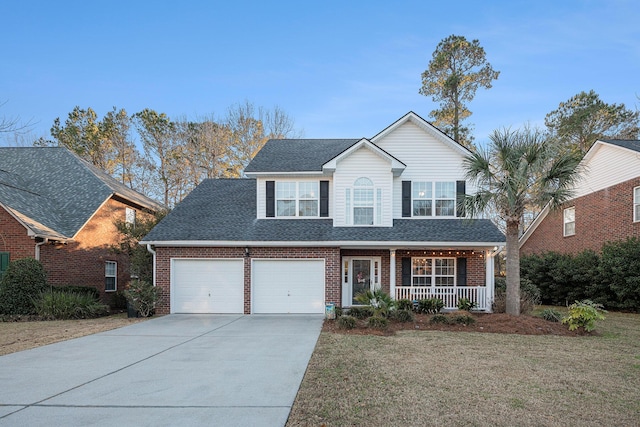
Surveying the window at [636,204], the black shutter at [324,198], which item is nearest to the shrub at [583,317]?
the window at [636,204]

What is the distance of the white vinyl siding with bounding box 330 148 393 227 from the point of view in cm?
1549

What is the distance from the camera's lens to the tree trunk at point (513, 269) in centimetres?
1223

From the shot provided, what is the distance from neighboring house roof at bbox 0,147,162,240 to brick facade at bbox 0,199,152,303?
1.56 feet

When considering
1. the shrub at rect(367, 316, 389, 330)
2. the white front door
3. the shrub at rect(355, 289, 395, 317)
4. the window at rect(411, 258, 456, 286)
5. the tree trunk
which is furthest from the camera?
the white front door

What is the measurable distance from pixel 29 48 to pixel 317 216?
1326 cm

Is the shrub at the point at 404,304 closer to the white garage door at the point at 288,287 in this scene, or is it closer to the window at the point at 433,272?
the window at the point at 433,272

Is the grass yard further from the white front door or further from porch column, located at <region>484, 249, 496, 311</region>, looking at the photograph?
the white front door

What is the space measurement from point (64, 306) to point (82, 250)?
3912 mm

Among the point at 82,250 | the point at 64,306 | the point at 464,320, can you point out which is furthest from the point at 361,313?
the point at 82,250

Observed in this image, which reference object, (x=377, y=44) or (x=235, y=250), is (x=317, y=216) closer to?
(x=235, y=250)

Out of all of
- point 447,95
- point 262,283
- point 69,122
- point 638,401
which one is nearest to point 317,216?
point 262,283

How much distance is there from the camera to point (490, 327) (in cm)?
1139

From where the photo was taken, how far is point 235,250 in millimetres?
14852

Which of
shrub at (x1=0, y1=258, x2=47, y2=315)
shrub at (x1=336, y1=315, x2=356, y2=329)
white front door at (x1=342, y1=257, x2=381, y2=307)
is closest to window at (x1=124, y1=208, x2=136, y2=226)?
shrub at (x1=0, y1=258, x2=47, y2=315)
